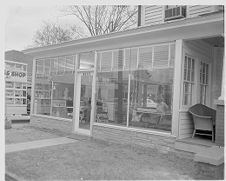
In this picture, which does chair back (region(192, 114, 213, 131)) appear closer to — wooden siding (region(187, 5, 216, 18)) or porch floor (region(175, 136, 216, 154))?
porch floor (region(175, 136, 216, 154))

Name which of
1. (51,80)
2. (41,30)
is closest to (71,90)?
(51,80)

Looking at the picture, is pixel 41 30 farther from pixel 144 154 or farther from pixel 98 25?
pixel 144 154

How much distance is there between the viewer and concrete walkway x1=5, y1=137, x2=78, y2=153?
23.2 ft

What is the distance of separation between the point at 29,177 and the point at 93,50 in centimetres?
517

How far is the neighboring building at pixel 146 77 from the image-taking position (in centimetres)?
671

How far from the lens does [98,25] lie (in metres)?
25.9

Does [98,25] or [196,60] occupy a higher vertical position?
[98,25]

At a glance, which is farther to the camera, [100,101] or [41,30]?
[41,30]

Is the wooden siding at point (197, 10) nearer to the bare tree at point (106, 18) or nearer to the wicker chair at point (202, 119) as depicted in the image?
the wicker chair at point (202, 119)

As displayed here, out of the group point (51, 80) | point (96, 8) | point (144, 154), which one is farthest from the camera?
point (96, 8)

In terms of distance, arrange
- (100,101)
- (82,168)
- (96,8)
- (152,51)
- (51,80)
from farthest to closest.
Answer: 1. (96,8)
2. (51,80)
3. (100,101)
4. (152,51)
5. (82,168)

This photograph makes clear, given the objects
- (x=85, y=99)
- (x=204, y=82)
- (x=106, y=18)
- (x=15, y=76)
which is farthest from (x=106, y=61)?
(x=106, y=18)

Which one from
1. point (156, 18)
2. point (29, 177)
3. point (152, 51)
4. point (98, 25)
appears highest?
point (98, 25)

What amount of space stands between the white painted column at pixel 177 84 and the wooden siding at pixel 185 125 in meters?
0.15
